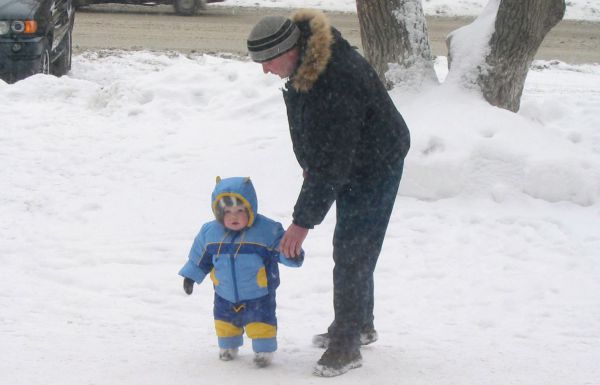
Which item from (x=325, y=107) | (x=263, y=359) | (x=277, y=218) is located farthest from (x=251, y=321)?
(x=277, y=218)

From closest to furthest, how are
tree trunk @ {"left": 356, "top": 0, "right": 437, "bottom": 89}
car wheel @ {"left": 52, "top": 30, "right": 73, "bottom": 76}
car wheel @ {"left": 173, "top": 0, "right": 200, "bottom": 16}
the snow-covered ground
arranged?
tree trunk @ {"left": 356, "top": 0, "right": 437, "bottom": 89} < car wheel @ {"left": 52, "top": 30, "right": 73, "bottom": 76} < car wheel @ {"left": 173, "top": 0, "right": 200, "bottom": 16} < the snow-covered ground

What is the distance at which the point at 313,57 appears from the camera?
373cm

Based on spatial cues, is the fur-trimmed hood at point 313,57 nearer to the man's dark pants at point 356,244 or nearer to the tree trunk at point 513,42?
the man's dark pants at point 356,244

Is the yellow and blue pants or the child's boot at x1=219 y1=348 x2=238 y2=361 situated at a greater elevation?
the yellow and blue pants

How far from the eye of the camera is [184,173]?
23.4ft

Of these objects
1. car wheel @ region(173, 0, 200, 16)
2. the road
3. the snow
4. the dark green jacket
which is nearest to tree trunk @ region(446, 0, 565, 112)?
the snow

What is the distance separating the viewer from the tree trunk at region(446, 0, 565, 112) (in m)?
7.05

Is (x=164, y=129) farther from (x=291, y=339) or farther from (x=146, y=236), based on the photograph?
(x=291, y=339)

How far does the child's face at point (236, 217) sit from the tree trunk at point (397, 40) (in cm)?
365

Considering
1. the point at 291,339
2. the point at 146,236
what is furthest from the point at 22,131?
the point at 291,339

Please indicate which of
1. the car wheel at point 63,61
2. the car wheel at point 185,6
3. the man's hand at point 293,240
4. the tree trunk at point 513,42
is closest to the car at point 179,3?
the car wheel at point 185,6

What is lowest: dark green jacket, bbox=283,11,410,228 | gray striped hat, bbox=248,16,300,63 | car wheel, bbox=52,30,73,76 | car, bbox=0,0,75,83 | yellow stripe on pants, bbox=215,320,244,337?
car wheel, bbox=52,30,73,76

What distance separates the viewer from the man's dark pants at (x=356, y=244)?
401cm

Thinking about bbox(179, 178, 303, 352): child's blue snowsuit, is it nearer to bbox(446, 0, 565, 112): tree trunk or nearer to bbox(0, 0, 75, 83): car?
bbox(446, 0, 565, 112): tree trunk
